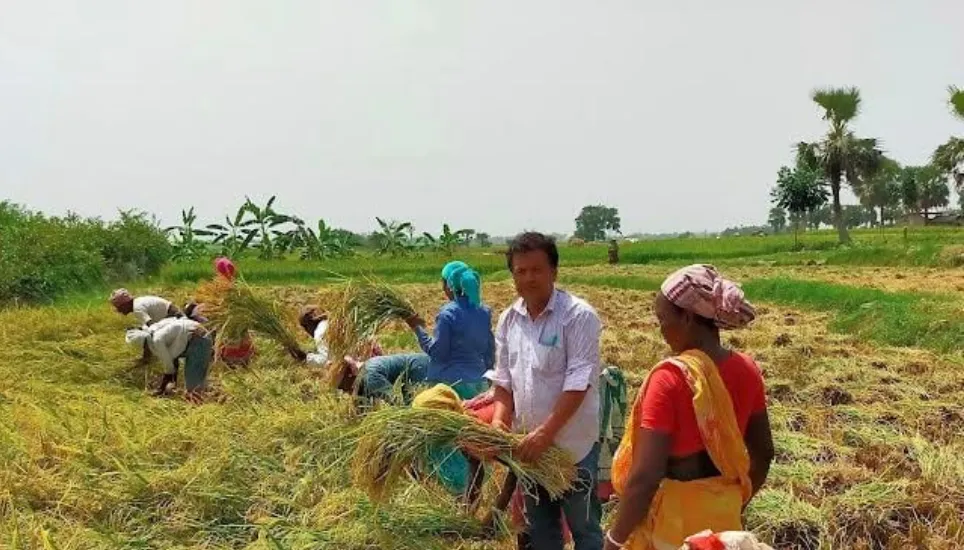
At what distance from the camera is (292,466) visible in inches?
171

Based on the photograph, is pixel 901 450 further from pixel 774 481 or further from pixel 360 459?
pixel 360 459

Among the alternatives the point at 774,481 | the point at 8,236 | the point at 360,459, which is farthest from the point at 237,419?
the point at 8,236

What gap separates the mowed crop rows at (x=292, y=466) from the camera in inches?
141

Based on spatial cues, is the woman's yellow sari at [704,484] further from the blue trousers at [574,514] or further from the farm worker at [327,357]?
the farm worker at [327,357]

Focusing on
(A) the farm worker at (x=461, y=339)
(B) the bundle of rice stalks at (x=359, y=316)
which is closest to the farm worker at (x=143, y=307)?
(B) the bundle of rice stalks at (x=359, y=316)

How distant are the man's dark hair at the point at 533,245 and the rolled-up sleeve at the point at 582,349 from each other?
8.1 inches

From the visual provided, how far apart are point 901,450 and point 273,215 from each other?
2991 cm

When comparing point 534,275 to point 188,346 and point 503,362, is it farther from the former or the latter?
point 188,346

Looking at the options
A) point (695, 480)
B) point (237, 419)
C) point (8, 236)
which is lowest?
point (237, 419)

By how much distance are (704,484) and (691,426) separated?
166 millimetres

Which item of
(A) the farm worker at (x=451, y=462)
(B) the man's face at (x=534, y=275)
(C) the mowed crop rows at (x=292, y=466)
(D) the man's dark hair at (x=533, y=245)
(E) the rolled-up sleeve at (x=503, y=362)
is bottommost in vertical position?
(C) the mowed crop rows at (x=292, y=466)

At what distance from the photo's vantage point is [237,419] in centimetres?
526

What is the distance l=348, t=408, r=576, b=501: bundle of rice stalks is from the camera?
2.89m

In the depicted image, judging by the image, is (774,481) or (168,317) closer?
(774,481)
